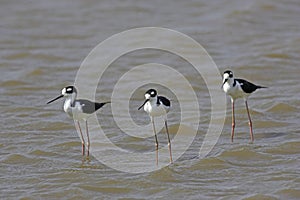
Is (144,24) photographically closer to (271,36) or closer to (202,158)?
(271,36)

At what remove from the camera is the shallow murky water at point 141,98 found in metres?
8.29

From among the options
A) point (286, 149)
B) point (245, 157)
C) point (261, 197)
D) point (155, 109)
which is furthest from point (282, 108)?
point (261, 197)

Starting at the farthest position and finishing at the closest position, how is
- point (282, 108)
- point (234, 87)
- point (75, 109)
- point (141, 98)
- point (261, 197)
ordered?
point (141, 98)
point (282, 108)
point (234, 87)
point (75, 109)
point (261, 197)

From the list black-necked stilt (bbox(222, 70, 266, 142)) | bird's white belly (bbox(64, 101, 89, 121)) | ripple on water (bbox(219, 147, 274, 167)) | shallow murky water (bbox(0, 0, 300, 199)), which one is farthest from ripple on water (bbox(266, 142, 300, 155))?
bird's white belly (bbox(64, 101, 89, 121))

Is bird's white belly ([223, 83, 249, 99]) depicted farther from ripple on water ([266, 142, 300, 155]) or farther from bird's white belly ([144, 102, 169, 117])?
bird's white belly ([144, 102, 169, 117])

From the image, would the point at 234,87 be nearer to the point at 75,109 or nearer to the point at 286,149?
the point at 286,149

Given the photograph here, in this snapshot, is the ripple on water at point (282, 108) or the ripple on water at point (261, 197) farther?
the ripple on water at point (282, 108)

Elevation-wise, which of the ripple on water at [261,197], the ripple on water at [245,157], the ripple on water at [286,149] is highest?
the ripple on water at [286,149]

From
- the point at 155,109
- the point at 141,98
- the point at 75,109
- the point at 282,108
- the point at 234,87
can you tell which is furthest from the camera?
the point at 141,98

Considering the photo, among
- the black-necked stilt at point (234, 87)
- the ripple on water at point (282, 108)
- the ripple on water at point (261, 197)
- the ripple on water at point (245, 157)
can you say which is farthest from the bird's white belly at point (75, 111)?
the ripple on water at point (282, 108)

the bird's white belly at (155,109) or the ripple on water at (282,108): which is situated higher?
the ripple on water at (282,108)

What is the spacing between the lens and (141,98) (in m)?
11.6

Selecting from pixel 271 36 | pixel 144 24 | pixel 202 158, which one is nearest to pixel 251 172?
pixel 202 158

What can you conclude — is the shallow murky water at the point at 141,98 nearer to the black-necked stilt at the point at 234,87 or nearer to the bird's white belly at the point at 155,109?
the black-necked stilt at the point at 234,87
